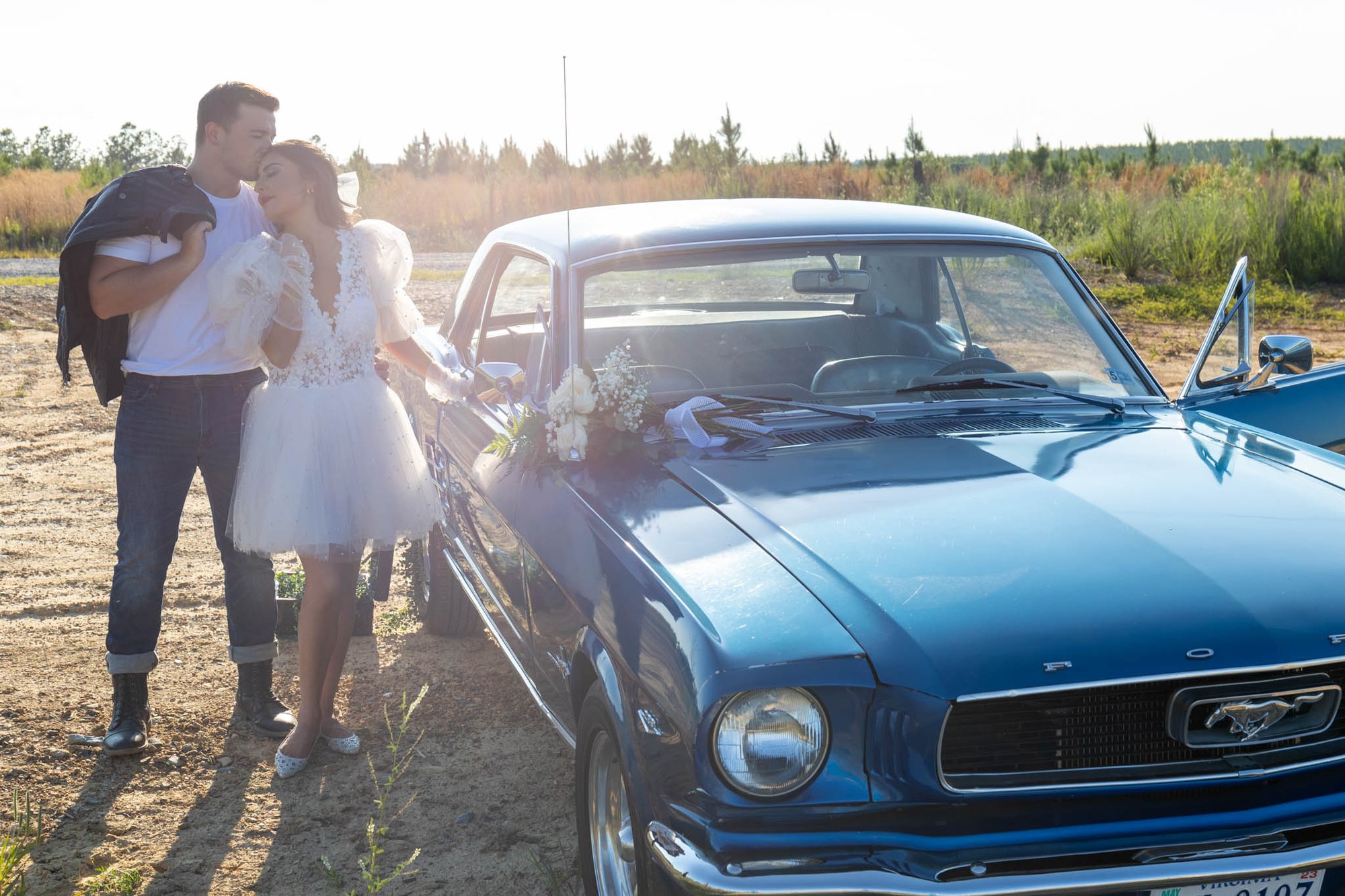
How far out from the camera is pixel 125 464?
391 centimetres

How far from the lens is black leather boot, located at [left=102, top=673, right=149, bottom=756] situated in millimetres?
3908

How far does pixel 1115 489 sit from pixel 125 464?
3031 mm

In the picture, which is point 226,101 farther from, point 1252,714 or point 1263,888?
point 1263,888

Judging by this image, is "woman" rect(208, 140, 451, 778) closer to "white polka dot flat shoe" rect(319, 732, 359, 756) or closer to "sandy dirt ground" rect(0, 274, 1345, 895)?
"white polka dot flat shoe" rect(319, 732, 359, 756)

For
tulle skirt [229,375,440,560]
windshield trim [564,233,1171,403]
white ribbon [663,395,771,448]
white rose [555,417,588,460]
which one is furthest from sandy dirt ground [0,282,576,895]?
windshield trim [564,233,1171,403]

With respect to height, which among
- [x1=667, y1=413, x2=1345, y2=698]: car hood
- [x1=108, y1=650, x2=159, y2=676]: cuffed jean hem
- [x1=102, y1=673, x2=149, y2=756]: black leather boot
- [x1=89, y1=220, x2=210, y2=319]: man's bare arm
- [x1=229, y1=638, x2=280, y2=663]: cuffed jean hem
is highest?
[x1=89, y1=220, x2=210, y2=319]: man's bare arm

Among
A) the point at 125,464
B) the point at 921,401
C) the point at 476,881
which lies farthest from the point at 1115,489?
the point at 125,464

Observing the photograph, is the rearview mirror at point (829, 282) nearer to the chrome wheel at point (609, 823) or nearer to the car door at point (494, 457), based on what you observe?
the car door at point (494, 457)

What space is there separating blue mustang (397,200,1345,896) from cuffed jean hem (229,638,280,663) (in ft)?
3.52

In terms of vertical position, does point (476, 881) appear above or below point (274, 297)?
below

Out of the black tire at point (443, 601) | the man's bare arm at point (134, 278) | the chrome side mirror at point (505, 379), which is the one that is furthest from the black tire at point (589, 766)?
the black tire at point (443, 601)

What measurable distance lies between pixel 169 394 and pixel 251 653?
953 mm

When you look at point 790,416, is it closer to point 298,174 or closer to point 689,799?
point 689,799

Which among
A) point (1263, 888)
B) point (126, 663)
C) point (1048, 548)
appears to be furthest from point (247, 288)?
point (1263, 888)
